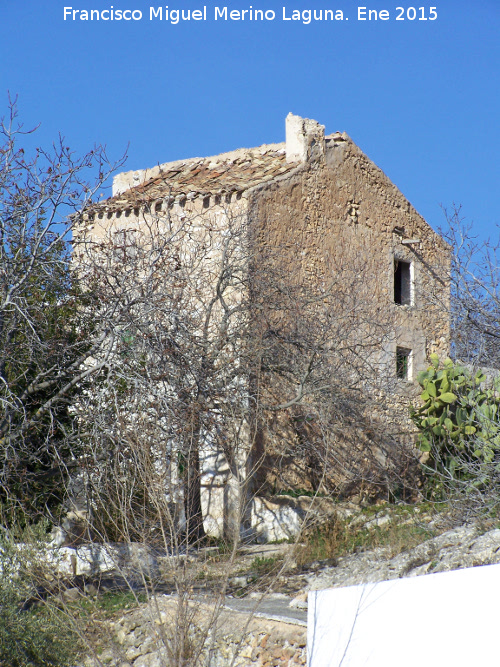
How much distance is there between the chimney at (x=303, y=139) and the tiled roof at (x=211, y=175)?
0.24m

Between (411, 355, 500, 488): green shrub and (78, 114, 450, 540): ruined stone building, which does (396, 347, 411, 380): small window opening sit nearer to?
(78, 114, 450, 540): ruined stone building

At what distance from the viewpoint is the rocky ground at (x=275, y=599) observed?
6.68m

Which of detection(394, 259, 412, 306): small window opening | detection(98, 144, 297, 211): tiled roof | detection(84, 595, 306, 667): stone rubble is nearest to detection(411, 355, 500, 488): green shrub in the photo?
detection(394, 259, 412, 306): small window opening

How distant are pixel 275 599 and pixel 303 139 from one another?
27.3ft

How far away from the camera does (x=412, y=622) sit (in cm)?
523

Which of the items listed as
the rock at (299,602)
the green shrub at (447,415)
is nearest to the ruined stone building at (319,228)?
the green shrub at (447,415)

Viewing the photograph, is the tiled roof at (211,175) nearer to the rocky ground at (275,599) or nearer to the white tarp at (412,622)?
the rocky ground at (275,599)

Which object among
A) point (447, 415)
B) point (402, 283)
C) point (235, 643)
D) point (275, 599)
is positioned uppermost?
point (402, 283)

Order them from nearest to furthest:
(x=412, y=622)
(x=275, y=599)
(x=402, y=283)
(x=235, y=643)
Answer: (x=412, y=622) → (x=235, y=643) → (x=275, y=599) → (x=402, y=283)

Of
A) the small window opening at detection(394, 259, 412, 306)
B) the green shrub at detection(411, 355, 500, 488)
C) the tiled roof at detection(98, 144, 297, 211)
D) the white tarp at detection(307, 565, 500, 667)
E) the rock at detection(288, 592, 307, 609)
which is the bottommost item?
the rock at detection(288, 592, 307, 609)

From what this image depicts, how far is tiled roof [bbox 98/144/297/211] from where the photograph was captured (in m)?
12.9

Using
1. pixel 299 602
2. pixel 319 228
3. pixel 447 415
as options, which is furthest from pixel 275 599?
pixel 319 228

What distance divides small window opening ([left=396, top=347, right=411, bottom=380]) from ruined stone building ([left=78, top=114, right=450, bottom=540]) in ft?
0.08

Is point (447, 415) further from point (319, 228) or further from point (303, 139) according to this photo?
point (303, 139)
